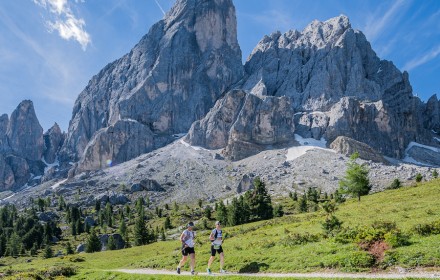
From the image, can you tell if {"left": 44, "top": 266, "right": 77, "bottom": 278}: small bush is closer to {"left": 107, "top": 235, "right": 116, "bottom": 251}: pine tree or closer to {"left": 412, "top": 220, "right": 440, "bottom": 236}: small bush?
{"left": 412, "top": 220, "right": 440, "bottom": 236}: small bush

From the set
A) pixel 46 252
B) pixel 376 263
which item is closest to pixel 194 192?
pixel 46 252

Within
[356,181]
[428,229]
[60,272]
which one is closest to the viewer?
[428,229]

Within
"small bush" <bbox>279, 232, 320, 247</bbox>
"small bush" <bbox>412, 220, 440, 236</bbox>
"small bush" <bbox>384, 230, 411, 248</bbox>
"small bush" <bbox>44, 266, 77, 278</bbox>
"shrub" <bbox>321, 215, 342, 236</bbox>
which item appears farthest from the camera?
"small bush" <bbox>44, 266, 77, 278</bbox>

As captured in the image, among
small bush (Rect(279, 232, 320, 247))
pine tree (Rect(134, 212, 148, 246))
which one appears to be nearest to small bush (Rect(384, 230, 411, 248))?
small bush (Rect(279, 232, 320, 247))

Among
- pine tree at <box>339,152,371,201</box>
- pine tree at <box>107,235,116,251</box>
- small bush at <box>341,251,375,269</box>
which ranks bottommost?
pine tree at <box>107,235,116,251</box>

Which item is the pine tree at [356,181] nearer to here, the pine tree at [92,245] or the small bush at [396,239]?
the small bush at [396,239]

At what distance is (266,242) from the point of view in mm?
33000

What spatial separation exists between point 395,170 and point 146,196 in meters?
129

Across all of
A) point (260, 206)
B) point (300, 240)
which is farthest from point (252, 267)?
point (260, 206)

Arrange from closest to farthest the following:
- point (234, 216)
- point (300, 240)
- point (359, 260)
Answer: point (359, 260), point (300, 240), point (234, 216)

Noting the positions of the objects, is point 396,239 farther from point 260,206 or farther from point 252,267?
point 260,206

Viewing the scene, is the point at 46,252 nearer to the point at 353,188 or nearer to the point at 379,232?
the point at 353,188

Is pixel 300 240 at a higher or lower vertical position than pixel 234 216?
lower

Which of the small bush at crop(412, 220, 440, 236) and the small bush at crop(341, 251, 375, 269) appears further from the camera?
the small bush at crop(412, 220, 440, 236)
